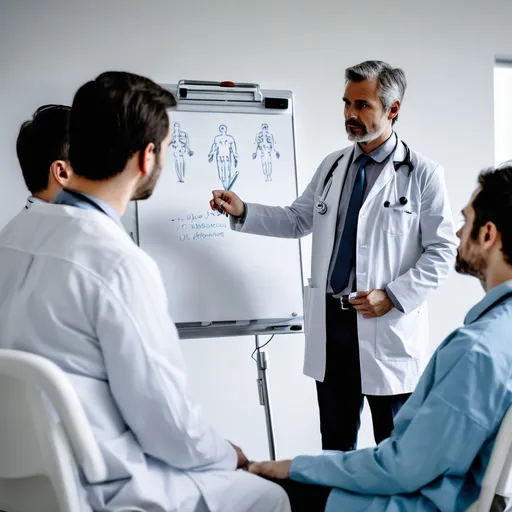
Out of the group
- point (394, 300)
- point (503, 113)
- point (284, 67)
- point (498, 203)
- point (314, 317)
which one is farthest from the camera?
point (503, 113)

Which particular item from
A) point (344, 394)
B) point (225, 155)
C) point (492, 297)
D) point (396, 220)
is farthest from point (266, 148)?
point (492, 297)

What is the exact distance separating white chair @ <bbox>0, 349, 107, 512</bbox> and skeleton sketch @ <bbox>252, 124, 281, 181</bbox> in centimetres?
175

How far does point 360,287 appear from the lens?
87.6 inches

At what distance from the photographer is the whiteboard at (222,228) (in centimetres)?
256

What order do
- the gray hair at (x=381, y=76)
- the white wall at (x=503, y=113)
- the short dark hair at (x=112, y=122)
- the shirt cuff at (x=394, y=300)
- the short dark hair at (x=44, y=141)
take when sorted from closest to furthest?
the short dark hair at (x=112, y=122) < the short dark hair at (x=44, y=141) < the shirt cuff at (x=394, y=300) < the gray hair at (x=381, y=76) < the white wall at (x=503, y=113)

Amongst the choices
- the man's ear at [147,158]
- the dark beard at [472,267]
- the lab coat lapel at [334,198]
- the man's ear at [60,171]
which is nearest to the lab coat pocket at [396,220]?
the lab coat lapel at [334,198]

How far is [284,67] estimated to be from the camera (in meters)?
2.98

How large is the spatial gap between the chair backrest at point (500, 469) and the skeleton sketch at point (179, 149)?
1764 mm

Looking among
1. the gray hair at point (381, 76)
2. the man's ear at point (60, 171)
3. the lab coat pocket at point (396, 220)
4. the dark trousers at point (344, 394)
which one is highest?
the gray hair at point (381, 76)

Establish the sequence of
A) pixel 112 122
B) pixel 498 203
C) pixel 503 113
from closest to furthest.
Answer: pixel 112 122 → pixel 498 203 → pixel 503 113

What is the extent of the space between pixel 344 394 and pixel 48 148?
1.27m

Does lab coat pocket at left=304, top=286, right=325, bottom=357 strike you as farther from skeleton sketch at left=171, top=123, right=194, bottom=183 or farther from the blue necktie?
skeleton sketch at left=171, top=123, right=194, bottom=183

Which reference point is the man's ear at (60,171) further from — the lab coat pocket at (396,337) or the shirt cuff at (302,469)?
the lab coat pocket at (396,337)

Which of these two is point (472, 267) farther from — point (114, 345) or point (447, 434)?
point (114, 345)
